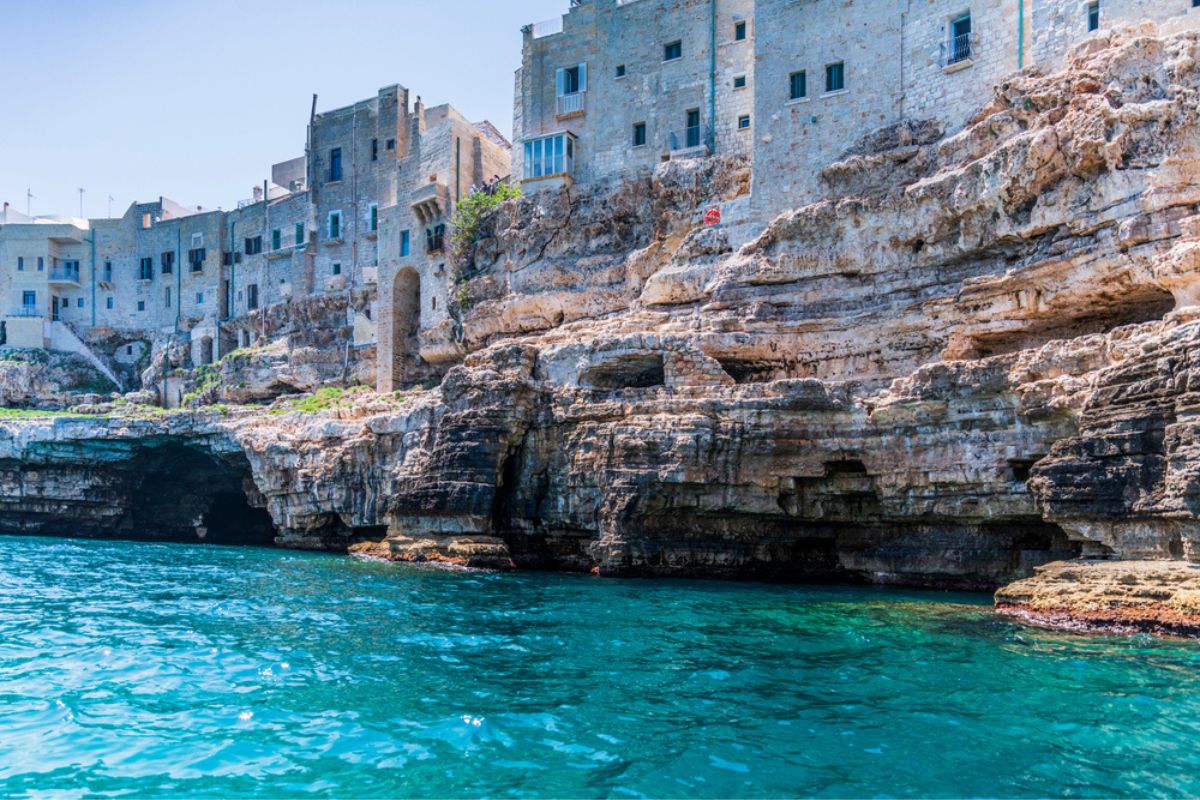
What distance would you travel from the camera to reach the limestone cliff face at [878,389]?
20.6m

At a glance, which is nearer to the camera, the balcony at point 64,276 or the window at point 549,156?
the window at point 549,156

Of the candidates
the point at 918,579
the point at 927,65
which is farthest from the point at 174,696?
the point at 927,65

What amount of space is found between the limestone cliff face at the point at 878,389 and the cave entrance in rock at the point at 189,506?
984cm

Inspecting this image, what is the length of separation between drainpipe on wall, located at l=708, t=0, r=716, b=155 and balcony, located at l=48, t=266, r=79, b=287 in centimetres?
5166

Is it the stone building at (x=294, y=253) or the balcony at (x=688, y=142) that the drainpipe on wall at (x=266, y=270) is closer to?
the stone building at (x=294, y=253)

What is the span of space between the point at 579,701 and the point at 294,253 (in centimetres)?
5202

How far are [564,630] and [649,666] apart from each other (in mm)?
3376

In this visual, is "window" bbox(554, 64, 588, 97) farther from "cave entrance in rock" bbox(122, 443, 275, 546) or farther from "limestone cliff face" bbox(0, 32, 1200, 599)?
"cave entrance in rock" bbox(122, 443, 275, 546)

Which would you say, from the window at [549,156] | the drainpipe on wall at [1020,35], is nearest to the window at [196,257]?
the window at [549,156]

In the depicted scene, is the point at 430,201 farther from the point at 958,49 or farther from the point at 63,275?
the point at 63,275

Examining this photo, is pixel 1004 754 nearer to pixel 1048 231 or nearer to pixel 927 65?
pixel 1048 231

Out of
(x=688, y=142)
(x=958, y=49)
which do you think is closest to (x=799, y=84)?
(x=958, y=49)

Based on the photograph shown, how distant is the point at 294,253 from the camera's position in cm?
5888

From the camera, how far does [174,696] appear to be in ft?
40.0
